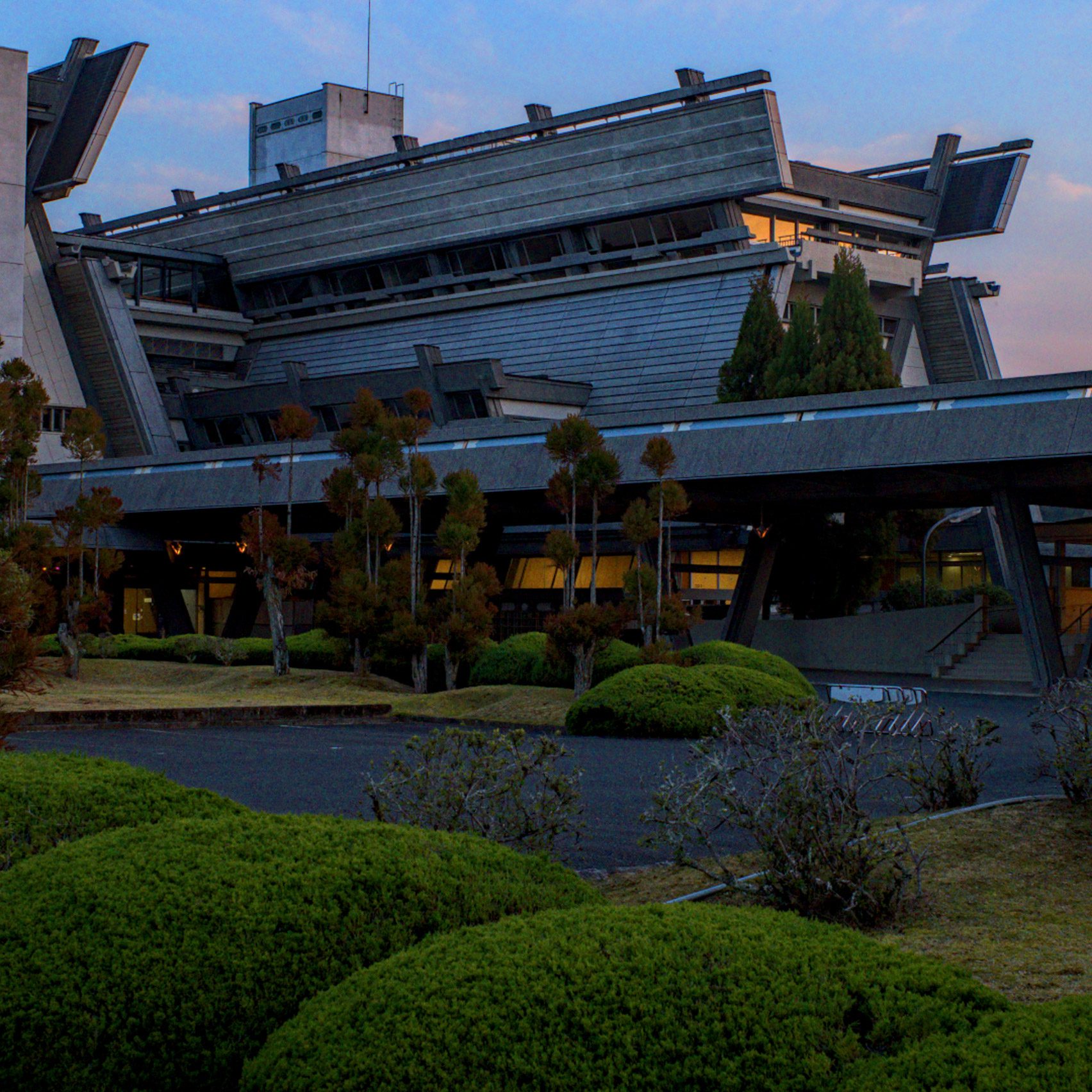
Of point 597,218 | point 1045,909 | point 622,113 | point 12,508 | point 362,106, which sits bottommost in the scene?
point 1045,909

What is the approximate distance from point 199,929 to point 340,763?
10.9 metres

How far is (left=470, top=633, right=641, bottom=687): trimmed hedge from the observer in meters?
23.9

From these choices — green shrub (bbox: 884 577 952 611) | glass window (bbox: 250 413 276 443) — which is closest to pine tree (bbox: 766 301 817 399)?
green shrub (bbox: 884 577 952 611)

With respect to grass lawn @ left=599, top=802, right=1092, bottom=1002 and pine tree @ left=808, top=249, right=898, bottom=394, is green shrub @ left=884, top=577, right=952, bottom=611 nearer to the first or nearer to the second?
pine tree @ left=808, top=249, right=898, bottom=394

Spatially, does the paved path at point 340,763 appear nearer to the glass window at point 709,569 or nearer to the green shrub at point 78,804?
the green shrub at point 78,804

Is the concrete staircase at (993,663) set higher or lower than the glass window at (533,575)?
lower

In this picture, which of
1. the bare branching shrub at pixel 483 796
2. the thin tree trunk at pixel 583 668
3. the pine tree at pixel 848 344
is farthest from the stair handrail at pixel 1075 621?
the bare branching shrub at pixel 483 796

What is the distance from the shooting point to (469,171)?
2163 inches

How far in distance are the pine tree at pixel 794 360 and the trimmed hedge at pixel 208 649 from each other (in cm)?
1415

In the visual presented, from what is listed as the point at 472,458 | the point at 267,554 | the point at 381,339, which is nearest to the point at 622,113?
the point at 381,339

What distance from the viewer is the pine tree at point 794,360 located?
120 ft

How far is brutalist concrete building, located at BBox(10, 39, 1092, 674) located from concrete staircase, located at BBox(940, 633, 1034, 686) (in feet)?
14.7

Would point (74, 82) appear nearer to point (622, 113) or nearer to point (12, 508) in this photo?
point (622, 113)

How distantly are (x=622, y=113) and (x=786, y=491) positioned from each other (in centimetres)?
2518
